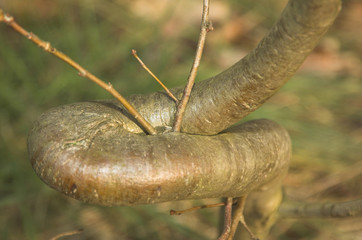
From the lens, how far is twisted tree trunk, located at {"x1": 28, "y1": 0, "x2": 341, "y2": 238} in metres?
0.67

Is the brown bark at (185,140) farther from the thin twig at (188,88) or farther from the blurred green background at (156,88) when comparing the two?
the blurred green background at (156,88)

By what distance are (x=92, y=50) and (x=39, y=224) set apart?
1.13 meters

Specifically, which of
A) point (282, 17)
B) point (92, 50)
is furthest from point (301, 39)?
point (92, 50)

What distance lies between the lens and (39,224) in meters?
1.92

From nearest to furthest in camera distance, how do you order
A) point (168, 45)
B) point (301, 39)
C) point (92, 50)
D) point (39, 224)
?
point (301, 39) → point (39, 224) → point (92, 50) → point (168, 45)

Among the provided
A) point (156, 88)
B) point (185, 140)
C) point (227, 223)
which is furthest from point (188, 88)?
point (156, 88)

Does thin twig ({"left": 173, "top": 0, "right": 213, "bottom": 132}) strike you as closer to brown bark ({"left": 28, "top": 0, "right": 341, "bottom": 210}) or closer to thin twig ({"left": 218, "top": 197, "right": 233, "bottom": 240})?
brown bark ({"left": 28, "top": 0, "right": 341, "bottom": 210})

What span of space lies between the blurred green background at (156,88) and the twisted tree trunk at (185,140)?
89cm

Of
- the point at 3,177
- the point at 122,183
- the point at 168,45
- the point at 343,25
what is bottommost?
the point at 122,183

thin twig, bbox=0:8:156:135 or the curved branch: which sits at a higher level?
thin twig, bbox=0:8:156:135

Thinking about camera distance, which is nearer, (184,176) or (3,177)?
(184,176)

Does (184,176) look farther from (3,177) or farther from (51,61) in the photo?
(51,61)

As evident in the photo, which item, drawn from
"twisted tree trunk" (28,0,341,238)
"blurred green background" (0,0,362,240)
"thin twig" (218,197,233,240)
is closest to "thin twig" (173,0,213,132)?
"twisted tree trunk" (28,0,341,238)

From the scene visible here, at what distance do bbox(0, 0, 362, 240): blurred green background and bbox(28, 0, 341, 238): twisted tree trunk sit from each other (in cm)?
89
